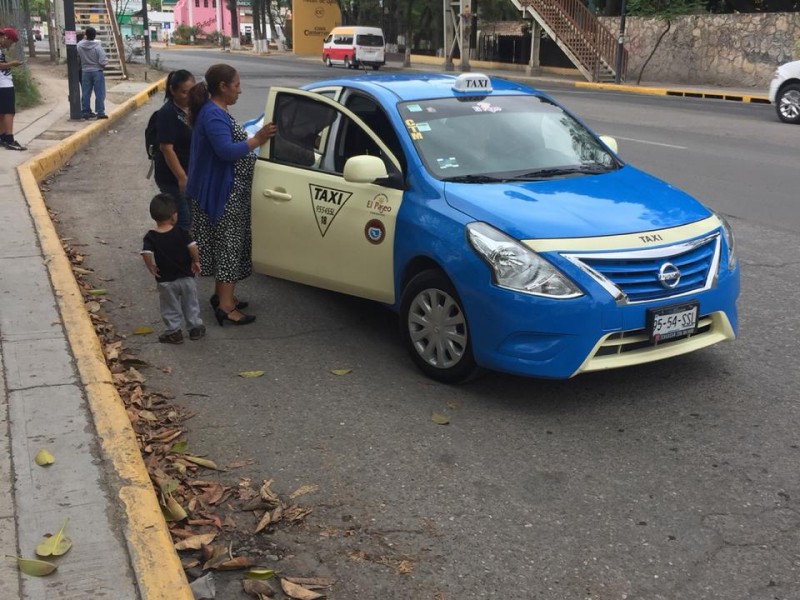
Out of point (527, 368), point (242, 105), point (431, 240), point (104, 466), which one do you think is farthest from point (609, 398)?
point (242, 105)

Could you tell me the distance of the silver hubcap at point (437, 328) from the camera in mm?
4992

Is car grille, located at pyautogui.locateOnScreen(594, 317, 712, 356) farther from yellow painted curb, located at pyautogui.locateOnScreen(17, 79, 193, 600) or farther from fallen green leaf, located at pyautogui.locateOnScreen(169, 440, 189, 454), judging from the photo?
yellow painted curb, located at pyautogui.locateOnScreen(17, 79, 193, 600)

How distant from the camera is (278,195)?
6195 millimetres

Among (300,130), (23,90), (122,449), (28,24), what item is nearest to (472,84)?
(300,130)

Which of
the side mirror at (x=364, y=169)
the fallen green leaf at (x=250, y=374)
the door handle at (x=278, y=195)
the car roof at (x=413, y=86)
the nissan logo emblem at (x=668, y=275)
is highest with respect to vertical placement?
the car roof at (x=413, y=86)

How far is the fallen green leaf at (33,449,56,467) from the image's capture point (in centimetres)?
399

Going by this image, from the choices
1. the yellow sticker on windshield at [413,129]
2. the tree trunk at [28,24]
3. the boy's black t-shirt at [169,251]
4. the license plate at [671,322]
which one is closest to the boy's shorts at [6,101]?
the boy's black t-shirt at [169,251]

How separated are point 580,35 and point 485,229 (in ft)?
117

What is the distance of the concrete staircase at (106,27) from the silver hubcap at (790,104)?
22.1 meters

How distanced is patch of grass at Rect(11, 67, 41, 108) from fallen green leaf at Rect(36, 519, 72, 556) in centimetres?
1787

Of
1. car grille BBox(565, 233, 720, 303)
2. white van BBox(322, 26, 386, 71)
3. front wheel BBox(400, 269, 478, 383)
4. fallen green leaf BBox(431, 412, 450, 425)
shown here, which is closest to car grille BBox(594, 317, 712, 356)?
car grille BBox(565, 233, 720, 303)

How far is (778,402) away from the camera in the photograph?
16.1ft

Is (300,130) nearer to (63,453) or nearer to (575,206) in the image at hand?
(575,206)

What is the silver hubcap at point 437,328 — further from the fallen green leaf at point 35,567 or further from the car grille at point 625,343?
the fallen green leaf at point 35,567
